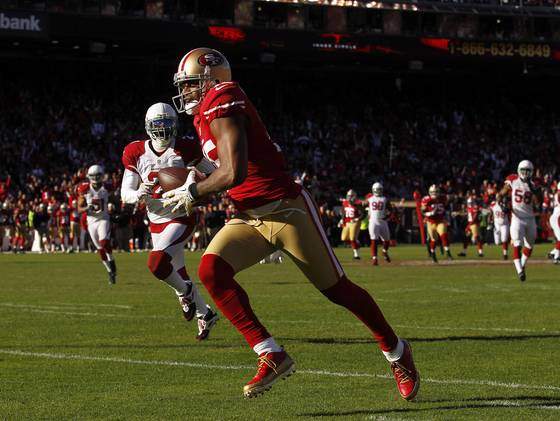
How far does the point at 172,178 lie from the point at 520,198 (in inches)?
498

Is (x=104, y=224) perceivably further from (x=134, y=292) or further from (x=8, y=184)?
(x=8, y=184)

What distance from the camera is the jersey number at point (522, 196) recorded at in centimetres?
1808

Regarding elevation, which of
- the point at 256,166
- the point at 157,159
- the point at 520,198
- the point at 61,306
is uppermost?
the point at 256,166

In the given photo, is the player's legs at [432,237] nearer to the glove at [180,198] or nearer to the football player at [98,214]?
the football player at [98,214]

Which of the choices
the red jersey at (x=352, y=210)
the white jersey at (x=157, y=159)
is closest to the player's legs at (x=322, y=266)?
the white jersey at (x=157, y=159)

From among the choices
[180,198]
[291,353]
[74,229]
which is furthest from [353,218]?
[180,198]

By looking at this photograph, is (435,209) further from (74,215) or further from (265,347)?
(265,347)

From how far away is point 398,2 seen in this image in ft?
152

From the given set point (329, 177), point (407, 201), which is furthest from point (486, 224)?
point (329, 177)

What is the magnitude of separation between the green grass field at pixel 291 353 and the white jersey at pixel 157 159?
1140 mm

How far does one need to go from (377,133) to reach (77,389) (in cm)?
4075

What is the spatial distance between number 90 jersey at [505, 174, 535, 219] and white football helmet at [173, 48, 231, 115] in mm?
12496

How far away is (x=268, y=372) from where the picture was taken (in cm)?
591

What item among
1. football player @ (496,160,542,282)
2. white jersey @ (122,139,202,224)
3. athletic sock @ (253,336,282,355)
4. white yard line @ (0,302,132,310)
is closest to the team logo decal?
athletic sock @ (253,336,282,355)
